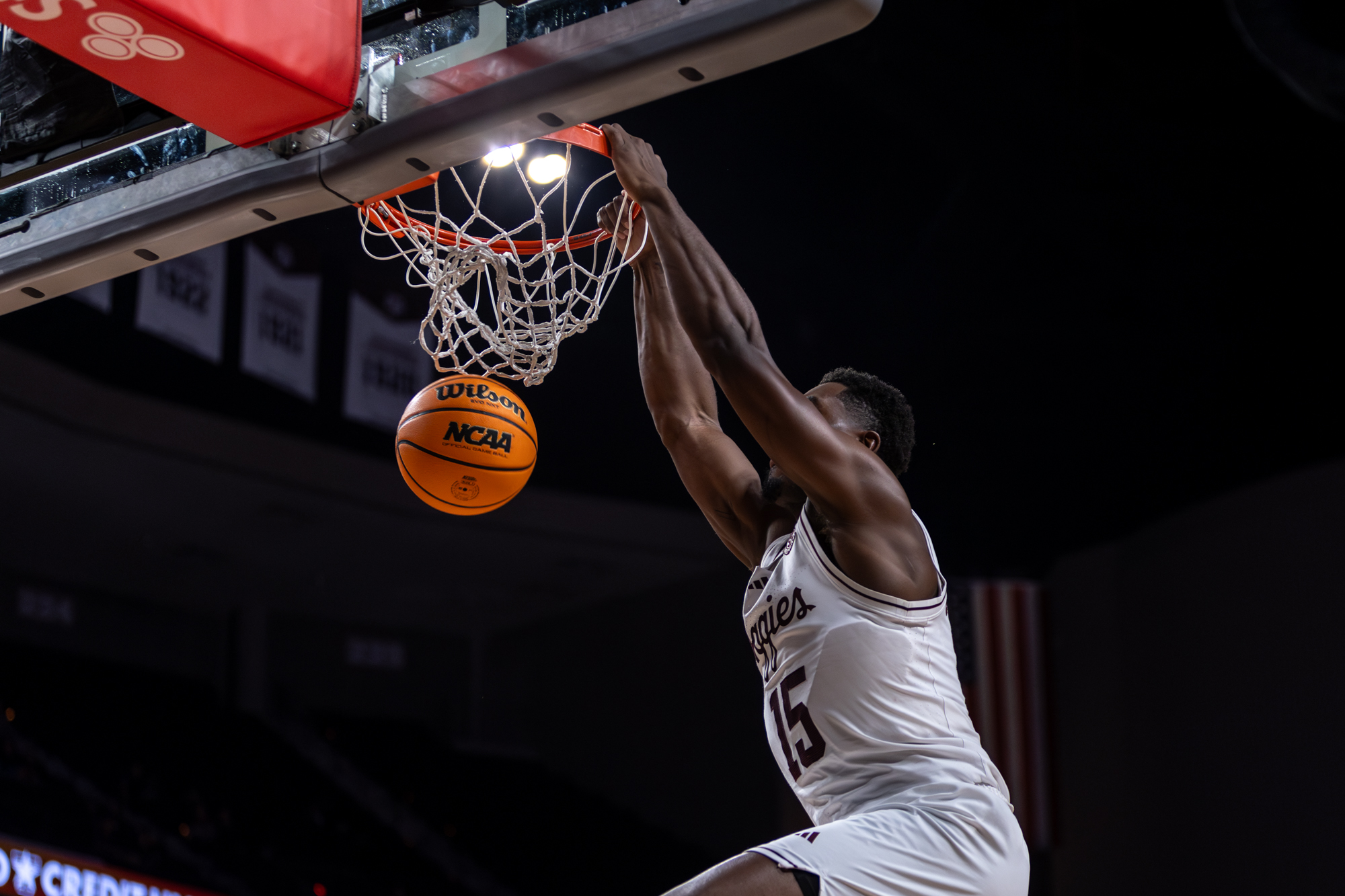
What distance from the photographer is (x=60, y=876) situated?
23.0 ft

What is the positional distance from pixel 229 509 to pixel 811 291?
4.08 metres

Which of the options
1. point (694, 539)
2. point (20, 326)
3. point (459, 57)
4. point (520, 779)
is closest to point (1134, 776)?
point (694, 539)

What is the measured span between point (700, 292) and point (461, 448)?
1024 millimetres

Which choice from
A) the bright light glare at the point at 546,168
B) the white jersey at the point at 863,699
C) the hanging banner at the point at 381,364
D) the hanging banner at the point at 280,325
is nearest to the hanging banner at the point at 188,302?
the hanging banner at the point at 280,325

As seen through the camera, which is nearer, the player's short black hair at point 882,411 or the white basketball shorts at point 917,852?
the white basketball shorts at point 917,852

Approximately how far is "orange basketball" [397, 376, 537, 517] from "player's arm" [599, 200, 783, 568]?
0.40 m

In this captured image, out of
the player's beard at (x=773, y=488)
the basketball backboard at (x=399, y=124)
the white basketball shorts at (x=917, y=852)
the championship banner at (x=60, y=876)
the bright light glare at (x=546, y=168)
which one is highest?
the bright light glare at (x=546, y=168)

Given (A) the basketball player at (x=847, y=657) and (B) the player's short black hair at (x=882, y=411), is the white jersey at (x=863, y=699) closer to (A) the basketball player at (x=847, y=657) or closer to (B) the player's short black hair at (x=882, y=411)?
(A) the basketball player at (x=847, y=657)

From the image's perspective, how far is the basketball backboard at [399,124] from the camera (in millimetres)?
2100

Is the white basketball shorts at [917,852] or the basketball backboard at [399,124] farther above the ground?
the basketball backboard at [399,124]

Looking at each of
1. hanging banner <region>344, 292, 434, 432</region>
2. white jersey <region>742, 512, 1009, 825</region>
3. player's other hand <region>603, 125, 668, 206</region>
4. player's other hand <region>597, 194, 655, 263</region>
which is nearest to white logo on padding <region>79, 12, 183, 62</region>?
player's other hand <region>603, 125, 668, 206</region>

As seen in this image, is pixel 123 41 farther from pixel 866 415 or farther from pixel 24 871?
pixel 24 871

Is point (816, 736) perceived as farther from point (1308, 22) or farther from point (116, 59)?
point (1308, 22)

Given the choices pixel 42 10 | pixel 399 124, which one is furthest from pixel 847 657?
pixel 42 10
